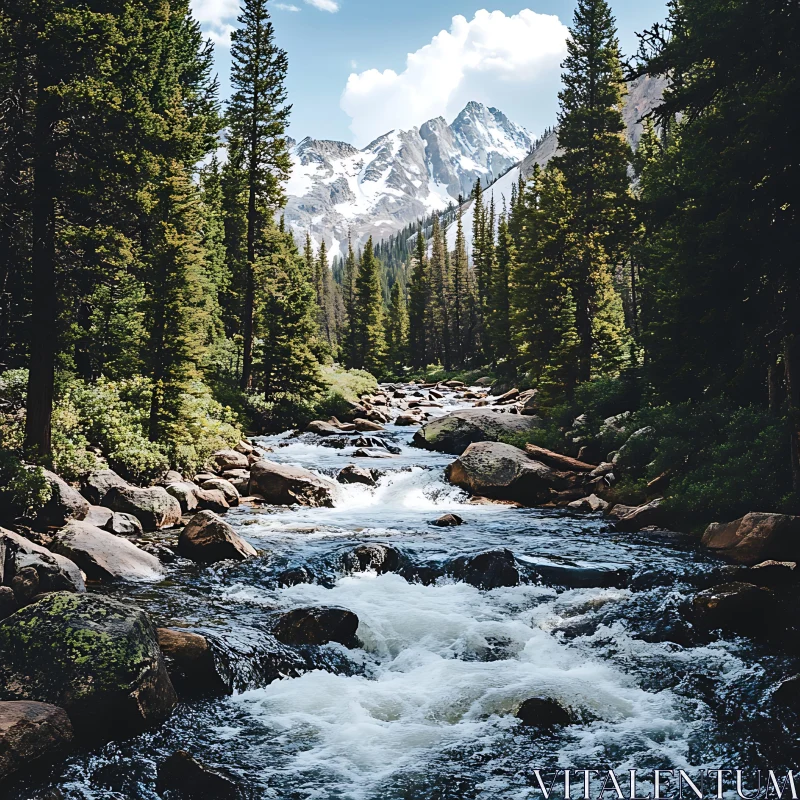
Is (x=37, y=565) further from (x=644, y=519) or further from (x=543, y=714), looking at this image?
(x=644, y=519)

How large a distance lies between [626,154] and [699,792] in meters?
29.4

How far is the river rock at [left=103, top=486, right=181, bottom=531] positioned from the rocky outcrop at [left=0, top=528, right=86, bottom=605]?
449 cm

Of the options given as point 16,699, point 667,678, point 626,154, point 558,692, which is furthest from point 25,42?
point 626,154

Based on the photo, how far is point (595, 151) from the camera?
29.5 m

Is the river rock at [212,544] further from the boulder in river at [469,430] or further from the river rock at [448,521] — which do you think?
the boulder in river at [469,430]

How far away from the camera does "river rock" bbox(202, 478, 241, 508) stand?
1717 cm

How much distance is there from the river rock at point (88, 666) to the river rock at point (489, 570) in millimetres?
5689

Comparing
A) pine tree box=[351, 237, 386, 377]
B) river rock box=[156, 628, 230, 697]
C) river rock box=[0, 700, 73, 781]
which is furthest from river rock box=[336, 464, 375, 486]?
pine tree box=[351, 237, 386, 377]

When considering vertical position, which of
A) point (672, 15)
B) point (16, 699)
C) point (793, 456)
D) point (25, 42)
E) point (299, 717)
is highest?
point (672, 15)

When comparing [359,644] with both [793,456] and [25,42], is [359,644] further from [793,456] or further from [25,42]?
[25,42]

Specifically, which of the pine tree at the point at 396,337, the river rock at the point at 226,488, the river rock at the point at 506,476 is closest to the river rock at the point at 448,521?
the river rock at the point at 506,476

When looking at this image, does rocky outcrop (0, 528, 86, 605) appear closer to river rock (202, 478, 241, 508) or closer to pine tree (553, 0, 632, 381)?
river rock (202, 478, 241, 508)

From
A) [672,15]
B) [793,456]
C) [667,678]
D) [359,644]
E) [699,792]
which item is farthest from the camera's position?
[672,15]

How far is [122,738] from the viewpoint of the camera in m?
6.22
